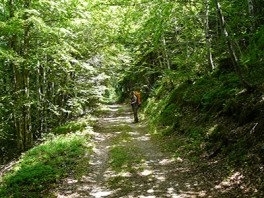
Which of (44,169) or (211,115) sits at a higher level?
(211,115)

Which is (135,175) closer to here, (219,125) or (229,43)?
(219,125)

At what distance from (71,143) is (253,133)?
27.3 ft

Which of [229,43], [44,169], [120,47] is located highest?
[120,47]

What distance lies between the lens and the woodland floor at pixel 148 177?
8.98 metres

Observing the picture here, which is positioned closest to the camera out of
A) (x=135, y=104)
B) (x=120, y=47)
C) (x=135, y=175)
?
(x=135, y=175)

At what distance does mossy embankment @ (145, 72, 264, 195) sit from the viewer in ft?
30.9

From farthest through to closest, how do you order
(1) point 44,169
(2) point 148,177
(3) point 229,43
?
(1) point 44,169 < (3) point 229,43 < (2) point 148,177

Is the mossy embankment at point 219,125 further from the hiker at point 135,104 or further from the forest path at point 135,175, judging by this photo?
the hiker at point 135,104

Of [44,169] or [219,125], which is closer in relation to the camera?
[44,169]

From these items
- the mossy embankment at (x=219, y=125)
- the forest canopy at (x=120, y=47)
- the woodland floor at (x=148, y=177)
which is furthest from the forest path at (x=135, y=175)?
the forest canopy at (x=120, y=47)

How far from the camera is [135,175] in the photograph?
1108 centimetres

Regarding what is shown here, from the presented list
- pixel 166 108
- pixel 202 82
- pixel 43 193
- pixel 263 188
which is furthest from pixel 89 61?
pixel 263 188

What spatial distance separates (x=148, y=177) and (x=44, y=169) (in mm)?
3577

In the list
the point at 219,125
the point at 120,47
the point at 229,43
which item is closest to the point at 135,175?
the point at 219,125
